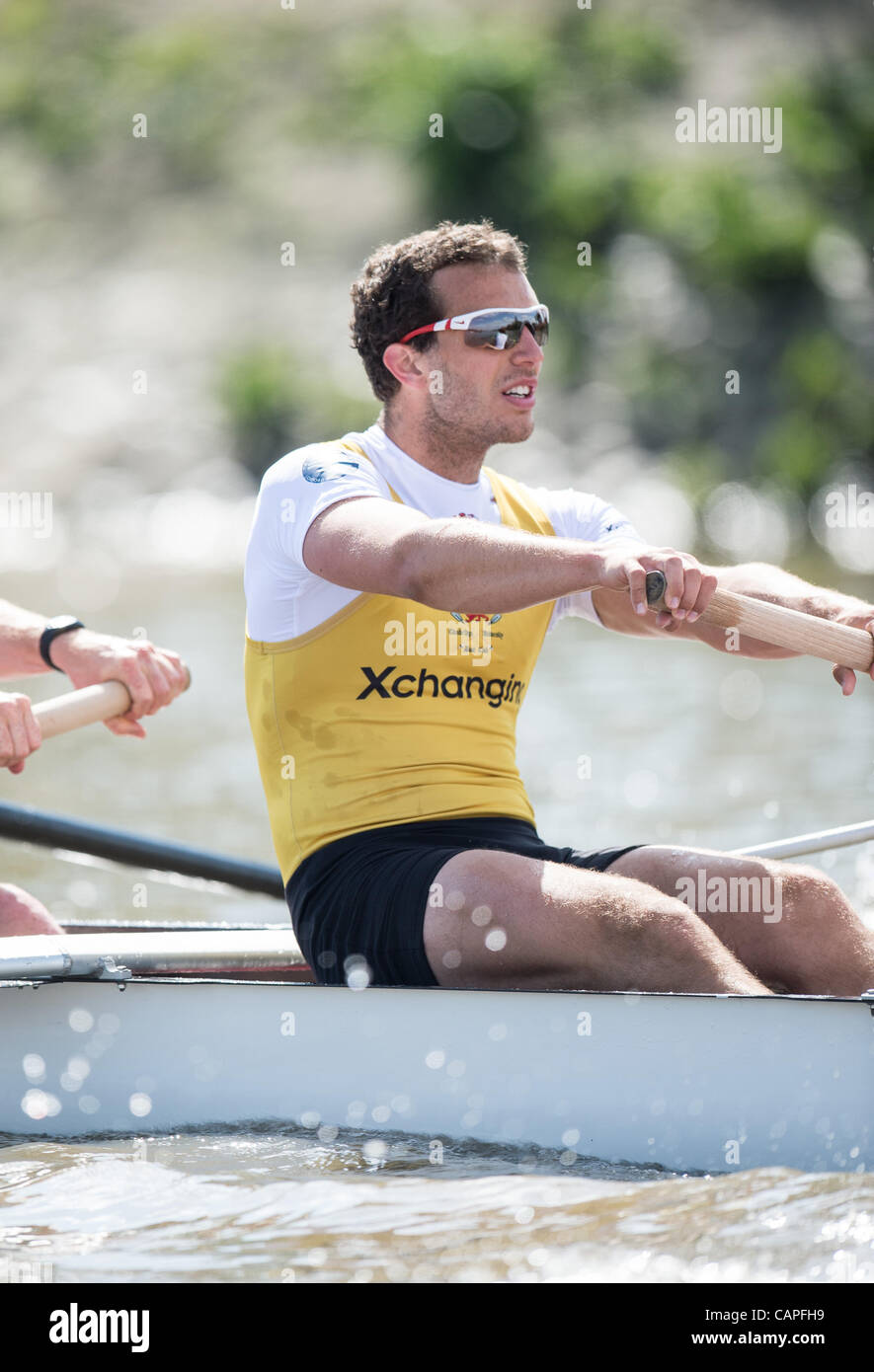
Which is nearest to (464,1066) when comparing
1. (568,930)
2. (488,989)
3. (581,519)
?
(488,989)

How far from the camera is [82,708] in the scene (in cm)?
346

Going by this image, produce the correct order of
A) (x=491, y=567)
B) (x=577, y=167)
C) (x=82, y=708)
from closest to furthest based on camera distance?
(x=491, y=567) < (x=82, y=708) < (x=577, y=167)

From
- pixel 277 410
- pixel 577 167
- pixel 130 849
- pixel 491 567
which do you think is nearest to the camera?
pixel 491 567

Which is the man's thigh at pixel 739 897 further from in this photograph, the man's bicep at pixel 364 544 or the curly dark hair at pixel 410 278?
the curly dark hair at pixel 410 278

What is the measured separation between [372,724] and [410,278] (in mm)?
896

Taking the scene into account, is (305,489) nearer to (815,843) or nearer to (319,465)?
(319,465)

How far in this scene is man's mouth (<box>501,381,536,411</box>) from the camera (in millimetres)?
3311

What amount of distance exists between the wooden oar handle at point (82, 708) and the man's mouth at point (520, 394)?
100 centimetres

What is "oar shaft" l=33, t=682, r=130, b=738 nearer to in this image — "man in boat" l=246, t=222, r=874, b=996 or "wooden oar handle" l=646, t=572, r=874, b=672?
"man in boat" l=246, t=222, r=874, b=996

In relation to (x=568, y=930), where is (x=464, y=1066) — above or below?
below

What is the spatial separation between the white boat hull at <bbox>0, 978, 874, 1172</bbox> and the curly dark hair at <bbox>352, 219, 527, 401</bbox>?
1.24 m

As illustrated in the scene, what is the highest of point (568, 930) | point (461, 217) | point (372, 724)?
point (461, 217)
